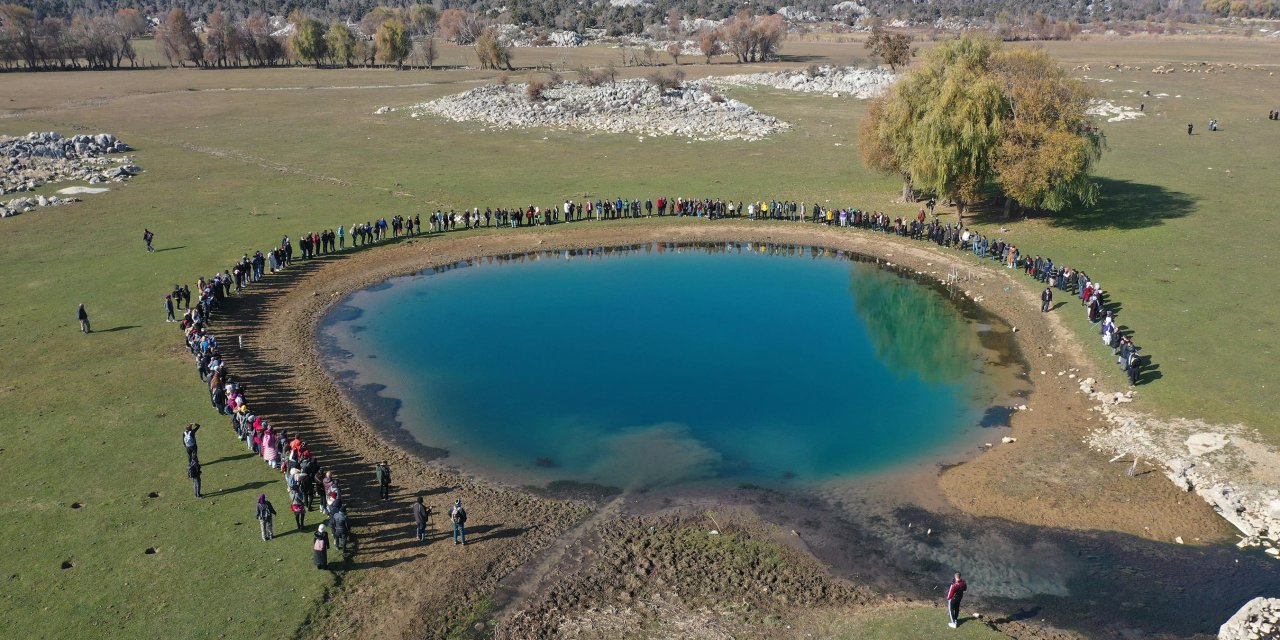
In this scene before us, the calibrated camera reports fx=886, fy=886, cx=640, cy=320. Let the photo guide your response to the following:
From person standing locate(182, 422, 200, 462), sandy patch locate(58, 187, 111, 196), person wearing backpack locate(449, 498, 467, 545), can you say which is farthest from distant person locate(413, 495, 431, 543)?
sandy patch locate(58, 187, 111, 196)

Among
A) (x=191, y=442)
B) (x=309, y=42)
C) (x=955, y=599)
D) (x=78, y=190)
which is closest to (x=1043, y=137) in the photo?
(x=955, y=599)

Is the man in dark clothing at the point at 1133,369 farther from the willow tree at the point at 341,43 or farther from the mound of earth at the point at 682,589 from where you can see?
the willow tree at the point at 341,43

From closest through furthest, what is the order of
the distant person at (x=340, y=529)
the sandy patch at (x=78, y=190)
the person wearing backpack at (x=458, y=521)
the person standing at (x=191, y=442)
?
the distant person at (x=340, y=529) < the person wearing backpack at (x=458, y=521) < the person standing at (x=191, y=442) < the sandy patch at (x=78, y=190)

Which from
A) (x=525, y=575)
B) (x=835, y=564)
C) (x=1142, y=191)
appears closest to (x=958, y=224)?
(x=1142, y=191)

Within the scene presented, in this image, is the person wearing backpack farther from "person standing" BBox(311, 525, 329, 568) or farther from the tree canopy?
the tree canopy

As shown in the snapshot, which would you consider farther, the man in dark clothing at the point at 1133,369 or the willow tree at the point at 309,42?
the willow tree at the point at 309,42

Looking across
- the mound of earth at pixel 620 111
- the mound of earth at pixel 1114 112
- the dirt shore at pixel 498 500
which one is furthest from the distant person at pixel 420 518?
the mound of earth at pixel 1114 112

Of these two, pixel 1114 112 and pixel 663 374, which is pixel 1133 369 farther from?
pixel 1114 112
